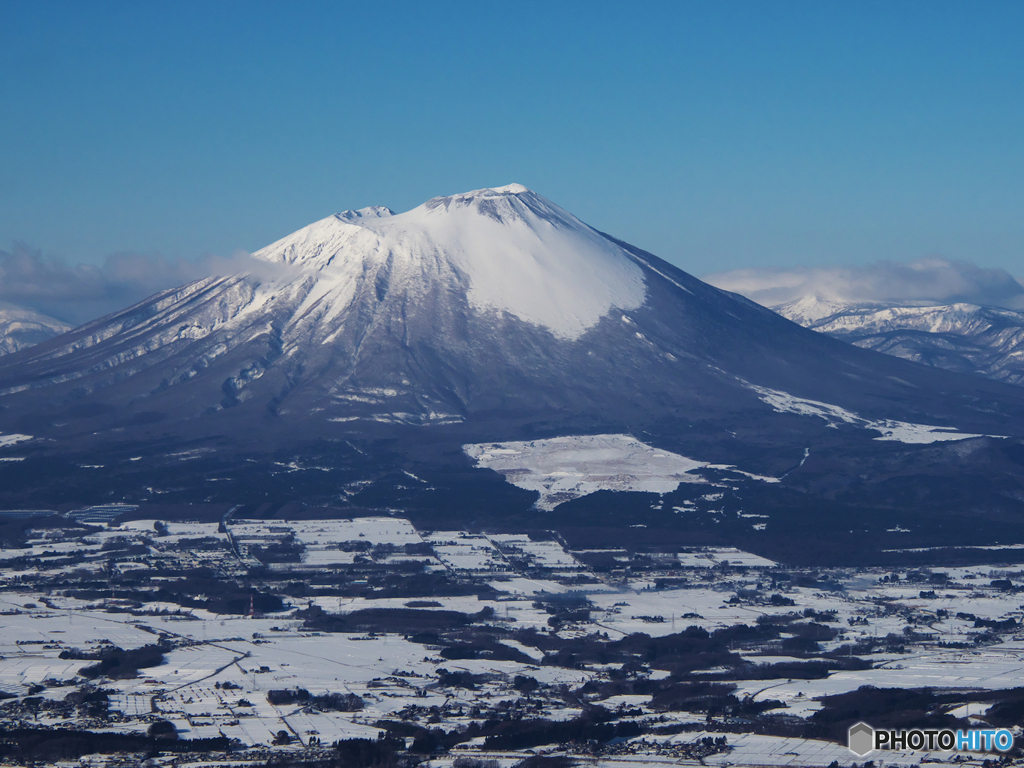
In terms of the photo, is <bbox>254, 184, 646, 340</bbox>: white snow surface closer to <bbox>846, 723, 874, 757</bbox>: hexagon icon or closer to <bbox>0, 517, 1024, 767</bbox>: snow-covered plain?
<bbox>0, 517, 1024, 767</bbox>: snow-covered plain

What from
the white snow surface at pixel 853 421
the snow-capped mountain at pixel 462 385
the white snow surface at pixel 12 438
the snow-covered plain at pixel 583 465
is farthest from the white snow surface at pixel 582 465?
the white snow surface at pixel 12 438

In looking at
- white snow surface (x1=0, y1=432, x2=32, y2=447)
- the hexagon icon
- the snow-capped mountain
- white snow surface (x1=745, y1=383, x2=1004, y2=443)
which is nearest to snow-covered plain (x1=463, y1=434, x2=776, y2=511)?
the snow-capped mountain

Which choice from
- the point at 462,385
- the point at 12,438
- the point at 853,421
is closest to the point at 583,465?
the point at 462,385

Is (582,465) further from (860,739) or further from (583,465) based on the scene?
(860,739)

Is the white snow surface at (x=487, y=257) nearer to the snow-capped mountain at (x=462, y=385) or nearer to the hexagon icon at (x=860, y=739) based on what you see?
the snow-capped mountain at (x=462, y=385)

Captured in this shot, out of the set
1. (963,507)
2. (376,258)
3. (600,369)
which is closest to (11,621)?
(963,507)

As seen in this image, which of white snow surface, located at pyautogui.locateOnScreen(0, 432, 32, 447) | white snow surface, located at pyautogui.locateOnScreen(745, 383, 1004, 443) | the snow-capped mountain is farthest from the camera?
white snow surface, located at pyautogui.locateOnScreen(0, 432, 32, 447)
